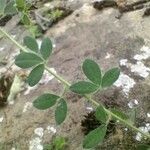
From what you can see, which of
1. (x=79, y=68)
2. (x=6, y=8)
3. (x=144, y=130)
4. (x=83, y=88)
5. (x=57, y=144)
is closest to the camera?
(x=83, y=88)

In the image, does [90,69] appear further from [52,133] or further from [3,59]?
[3,59]

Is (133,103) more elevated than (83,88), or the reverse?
(83,88)

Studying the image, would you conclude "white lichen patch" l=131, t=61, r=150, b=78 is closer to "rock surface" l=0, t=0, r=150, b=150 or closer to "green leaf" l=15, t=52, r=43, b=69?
"rock surface" l=0, t=0, r=150, b=150

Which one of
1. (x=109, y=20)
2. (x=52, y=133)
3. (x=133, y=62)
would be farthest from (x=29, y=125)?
(x=109, y=20)

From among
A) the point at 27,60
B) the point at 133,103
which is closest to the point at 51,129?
the point at 133,103

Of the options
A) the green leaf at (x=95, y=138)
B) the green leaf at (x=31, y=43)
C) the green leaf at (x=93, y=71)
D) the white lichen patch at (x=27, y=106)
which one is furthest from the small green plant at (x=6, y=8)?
the white lichen patch at (x=27, y=106)

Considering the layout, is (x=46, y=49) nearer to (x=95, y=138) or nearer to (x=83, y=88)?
(x=83, y=88)
